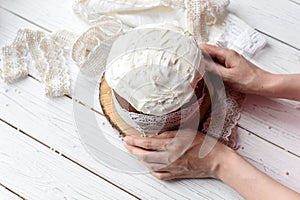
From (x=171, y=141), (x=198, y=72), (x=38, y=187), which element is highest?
(x=198, y=72)

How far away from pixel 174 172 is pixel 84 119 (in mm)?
257

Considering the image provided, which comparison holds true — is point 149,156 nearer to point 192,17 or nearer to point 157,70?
point 157,70

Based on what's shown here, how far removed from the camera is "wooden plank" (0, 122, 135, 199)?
3.60ft

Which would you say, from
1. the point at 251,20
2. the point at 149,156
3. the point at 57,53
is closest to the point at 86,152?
the point at 149,156

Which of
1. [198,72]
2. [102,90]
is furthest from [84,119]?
[198,72]

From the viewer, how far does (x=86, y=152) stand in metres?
1.14

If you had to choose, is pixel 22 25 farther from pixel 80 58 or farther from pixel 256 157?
pixel 256 157

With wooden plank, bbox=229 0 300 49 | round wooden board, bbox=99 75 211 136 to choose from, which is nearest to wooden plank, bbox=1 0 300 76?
wooden plank, bbox=229 0 300 49

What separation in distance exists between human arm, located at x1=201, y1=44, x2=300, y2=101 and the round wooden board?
0.07 meters

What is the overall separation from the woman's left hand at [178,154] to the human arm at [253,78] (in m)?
0.15

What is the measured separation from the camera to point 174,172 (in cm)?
108

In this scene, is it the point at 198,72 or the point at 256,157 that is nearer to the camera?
the point at 198,72

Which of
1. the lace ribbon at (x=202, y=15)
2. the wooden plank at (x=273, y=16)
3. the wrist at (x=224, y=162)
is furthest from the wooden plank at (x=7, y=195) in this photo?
the wooden plank at (x=273, y=16)

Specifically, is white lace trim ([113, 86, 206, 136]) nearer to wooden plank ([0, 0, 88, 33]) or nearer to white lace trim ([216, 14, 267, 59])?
white lace trim ([216, 14, 267, 59])
